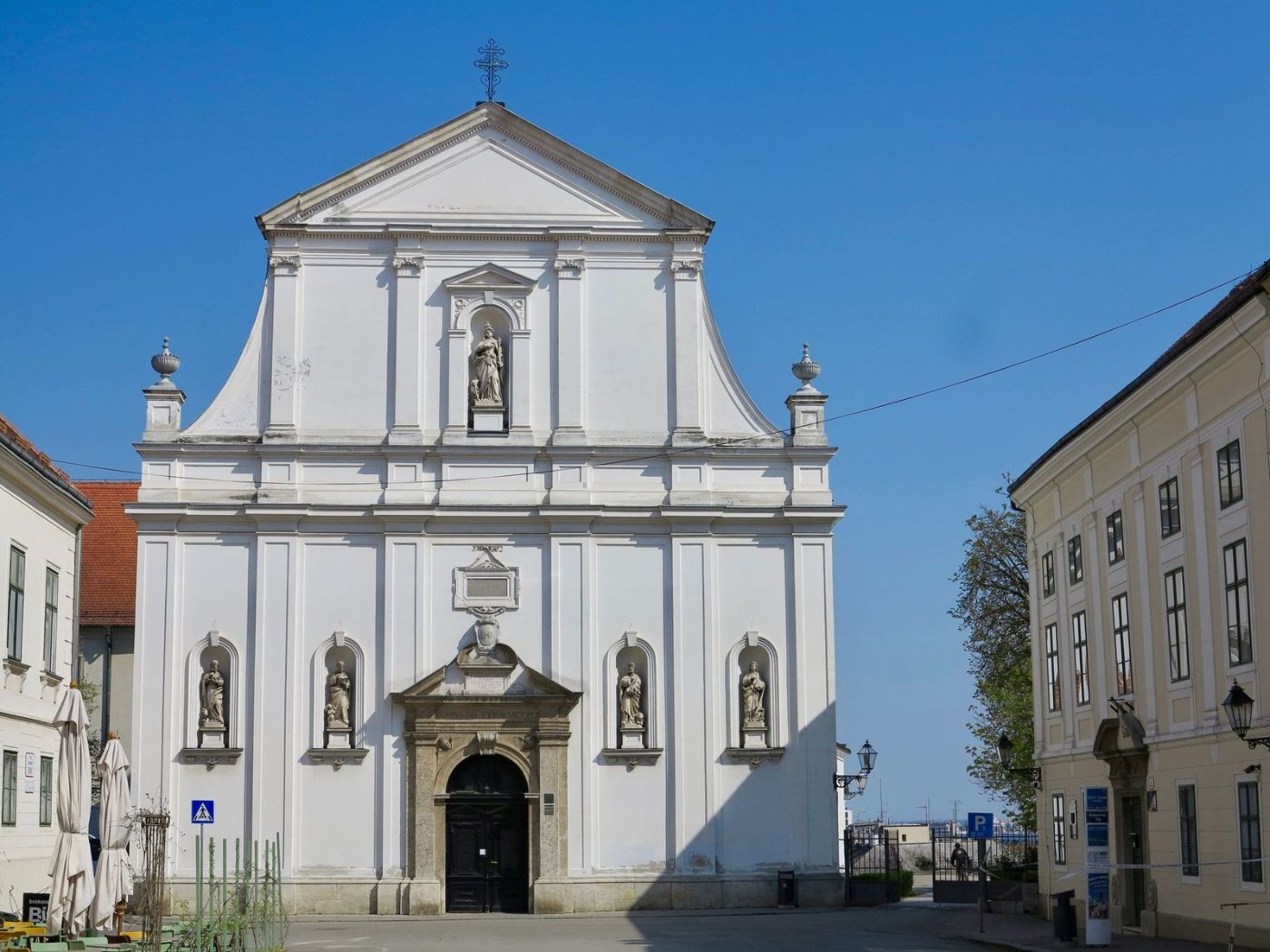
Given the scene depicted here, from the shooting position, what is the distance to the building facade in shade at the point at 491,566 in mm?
33406

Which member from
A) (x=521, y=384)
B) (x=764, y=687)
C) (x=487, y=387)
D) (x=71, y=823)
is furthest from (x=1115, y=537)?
(x=71, y=823)

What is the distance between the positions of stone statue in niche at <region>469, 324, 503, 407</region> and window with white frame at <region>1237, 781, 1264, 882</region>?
1773 cm

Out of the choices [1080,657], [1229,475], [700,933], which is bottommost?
[700,933]

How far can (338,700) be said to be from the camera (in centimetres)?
3366

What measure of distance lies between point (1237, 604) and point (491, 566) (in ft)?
52.8

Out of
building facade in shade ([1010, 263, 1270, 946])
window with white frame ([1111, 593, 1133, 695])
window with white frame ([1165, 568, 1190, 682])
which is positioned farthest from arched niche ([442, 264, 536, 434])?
window with white frame ([1165, 568, 1190, 682])

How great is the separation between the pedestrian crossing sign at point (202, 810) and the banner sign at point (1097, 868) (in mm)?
14524

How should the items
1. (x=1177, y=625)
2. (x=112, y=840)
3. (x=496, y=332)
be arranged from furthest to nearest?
(x=496, y=332), (x=1177, y=625), (x=112, y=840)

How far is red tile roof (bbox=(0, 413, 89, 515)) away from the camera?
2588 cm

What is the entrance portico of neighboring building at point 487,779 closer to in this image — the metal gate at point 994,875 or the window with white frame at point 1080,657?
the metal gate at point 994,875

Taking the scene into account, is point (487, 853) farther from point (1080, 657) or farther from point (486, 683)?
point (1080, 657)

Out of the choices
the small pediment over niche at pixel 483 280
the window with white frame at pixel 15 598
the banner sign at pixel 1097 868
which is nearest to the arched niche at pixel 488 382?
the small pediment over niche at pixel 483 280

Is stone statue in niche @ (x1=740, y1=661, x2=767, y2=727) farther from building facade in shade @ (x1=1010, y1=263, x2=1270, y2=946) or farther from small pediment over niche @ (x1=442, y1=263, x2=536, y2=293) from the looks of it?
small pediment over niche @ (x1=442, y1=263, x2=536, y2=293)

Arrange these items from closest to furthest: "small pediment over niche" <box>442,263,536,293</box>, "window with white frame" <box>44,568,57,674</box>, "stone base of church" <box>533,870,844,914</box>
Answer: "window with white frame" <box>44,568,57,674</box>, "stone base of church" <box>533,870,844,914</box>, "small pediment over niche" <box>442,263,536,293</box>
